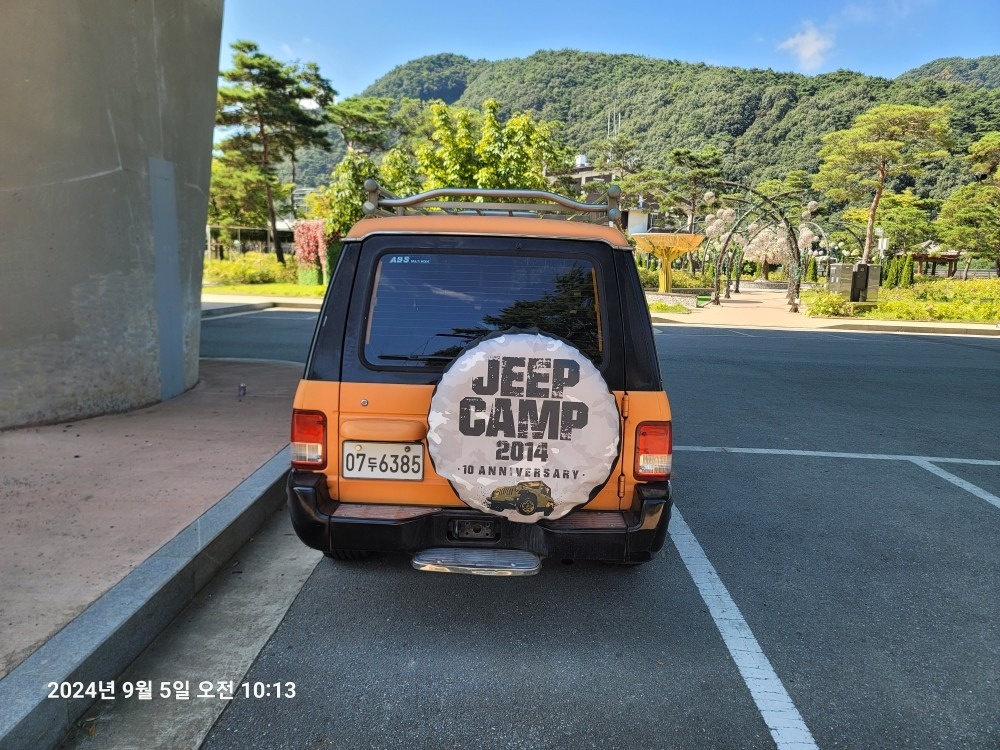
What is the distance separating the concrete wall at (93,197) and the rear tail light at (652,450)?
5034 mm

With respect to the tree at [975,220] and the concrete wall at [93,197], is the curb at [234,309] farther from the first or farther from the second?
the tree at [975,220]

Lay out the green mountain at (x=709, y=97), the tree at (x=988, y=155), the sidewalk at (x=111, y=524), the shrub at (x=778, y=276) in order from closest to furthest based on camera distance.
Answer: the sidewalk at (x=111, y=524), the tree at (x=988, y=155), the shrub at (x=778, y=276), the green mountain at (x=709, y=97)

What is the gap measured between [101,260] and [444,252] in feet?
13.8

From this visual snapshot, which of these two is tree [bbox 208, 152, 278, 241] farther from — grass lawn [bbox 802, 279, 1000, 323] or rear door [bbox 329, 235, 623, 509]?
rear door [bbox 329, 235, 623, 509]

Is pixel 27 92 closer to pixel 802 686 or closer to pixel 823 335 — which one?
pixel 802 686

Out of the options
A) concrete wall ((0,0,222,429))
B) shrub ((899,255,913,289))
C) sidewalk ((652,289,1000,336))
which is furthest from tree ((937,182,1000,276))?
concrete wall ((0,0,222,429))

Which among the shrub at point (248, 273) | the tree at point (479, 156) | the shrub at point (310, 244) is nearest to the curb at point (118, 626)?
the tree at point (479, 156)

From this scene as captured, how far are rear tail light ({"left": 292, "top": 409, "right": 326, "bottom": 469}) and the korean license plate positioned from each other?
11 centimetres

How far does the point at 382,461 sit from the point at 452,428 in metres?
0.43

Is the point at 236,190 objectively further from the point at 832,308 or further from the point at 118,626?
the point at 118,626

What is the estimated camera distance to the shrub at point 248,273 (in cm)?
3180

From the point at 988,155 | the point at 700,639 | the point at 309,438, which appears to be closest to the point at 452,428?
the point at 309,438

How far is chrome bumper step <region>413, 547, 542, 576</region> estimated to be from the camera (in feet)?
8.80

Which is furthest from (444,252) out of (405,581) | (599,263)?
(405,581)
